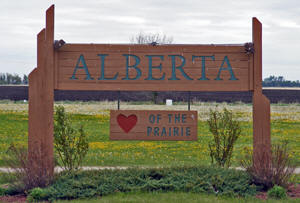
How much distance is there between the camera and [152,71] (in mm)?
7977

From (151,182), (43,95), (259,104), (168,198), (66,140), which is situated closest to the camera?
(168,198)

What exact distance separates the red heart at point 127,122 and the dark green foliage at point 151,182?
31.6 inches

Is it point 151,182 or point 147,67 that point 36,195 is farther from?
point 147,67

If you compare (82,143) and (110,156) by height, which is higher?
(82,143)

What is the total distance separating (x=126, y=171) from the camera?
26.5 ft

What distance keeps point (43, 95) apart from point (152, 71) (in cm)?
188

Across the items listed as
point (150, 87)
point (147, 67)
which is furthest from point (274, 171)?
point (147, 67)

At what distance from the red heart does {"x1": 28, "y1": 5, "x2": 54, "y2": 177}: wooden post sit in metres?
1.15

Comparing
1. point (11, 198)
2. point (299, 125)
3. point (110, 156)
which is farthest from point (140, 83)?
point (299, 125)

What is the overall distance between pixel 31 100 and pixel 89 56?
123cm

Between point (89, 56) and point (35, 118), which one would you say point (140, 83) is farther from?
point (35, 118)

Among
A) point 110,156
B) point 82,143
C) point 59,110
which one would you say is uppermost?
point 59,110

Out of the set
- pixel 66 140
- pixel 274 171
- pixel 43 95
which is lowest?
pixel 274 171

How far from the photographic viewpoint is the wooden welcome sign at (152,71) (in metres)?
7.78
